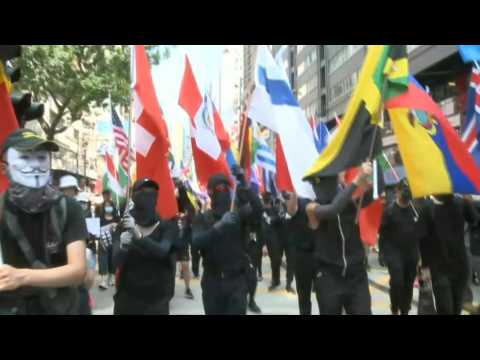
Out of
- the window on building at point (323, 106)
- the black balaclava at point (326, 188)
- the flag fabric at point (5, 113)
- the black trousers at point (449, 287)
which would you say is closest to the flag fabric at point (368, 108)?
the black balaclava at point (326, 188)

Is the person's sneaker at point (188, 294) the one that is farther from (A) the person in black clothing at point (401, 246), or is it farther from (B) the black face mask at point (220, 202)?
(B) the black face mask at point (220, 202)

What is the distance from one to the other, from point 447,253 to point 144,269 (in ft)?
11.4

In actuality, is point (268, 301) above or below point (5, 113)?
below

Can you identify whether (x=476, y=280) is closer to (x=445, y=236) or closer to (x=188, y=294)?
(x=188, y=294)

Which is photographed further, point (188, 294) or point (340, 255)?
point (188, 294)

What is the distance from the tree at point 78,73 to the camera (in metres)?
21.4

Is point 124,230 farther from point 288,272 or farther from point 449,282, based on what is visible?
point 288,272

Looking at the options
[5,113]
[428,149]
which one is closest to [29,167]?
[5,113]

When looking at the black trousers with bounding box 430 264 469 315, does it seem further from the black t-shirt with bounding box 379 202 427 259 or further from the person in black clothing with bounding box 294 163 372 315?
the person in black clothing with bounding box 294 163 372 315

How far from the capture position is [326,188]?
5.46 metres

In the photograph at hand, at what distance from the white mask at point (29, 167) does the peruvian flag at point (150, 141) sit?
3200mm

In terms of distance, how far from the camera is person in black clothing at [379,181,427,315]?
734 cm

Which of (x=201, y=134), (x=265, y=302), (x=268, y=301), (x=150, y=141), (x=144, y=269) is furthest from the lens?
(x=268, y=301)

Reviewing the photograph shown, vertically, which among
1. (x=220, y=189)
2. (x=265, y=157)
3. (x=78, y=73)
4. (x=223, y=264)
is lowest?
(x=223, y=264)
